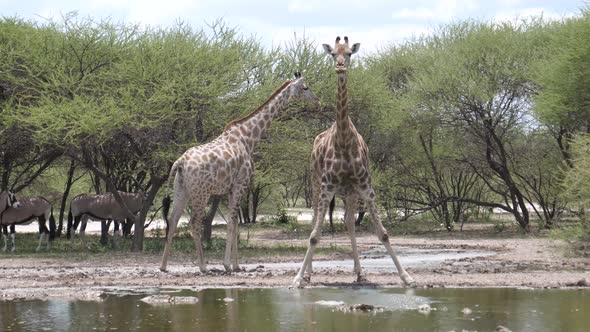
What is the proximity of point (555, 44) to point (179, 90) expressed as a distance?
13.8 metres

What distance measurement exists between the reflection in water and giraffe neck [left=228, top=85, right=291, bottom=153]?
487 cm

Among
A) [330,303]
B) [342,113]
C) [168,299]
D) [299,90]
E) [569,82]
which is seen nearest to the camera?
[330,303]

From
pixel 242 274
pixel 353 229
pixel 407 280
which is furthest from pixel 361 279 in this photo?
pixel 242 274

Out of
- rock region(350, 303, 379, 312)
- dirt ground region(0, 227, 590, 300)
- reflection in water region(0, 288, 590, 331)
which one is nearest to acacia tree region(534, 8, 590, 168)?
dirt ground region(0, 227, 590, 300)

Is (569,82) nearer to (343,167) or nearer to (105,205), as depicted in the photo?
(105,205)

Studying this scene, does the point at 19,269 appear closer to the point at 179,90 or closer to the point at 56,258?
the point at 56,258

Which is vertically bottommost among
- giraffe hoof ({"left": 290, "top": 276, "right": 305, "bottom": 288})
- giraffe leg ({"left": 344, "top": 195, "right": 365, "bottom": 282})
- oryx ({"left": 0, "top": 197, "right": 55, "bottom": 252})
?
giraffe hoof ({"left": 290, "top": 276, "right": 305, "bottom": 288})

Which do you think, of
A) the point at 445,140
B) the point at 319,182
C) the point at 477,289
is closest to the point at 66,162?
the point at 445,140

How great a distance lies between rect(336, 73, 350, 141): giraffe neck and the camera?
45.7 ft

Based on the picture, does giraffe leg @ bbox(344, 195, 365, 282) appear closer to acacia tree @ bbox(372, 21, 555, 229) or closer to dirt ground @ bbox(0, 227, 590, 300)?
dirt ground @ bbox(0, 227, 590, 300)

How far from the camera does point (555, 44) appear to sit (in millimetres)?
30406

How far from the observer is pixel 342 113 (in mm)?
14000

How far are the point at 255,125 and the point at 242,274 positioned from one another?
121 inches

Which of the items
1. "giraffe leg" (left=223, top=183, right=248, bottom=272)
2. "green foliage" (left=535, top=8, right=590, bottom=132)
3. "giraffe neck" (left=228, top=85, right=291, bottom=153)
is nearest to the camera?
"giraffe leg" (left=223, top=183, right=248, bottom=272)
